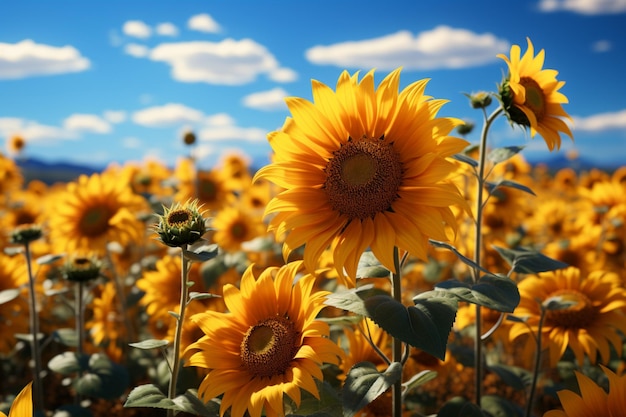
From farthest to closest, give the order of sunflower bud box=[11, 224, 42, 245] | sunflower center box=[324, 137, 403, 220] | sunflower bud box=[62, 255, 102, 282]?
sunflower bud box=[11, 224, 42, 245] < sunflower bud box=[62, 255, 102, 282] < sunflower center box=[324, 137, 403, 220]

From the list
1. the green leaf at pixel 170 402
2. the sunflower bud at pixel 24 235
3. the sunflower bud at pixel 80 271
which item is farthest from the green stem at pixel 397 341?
the sunflower bud at pixel 24 235

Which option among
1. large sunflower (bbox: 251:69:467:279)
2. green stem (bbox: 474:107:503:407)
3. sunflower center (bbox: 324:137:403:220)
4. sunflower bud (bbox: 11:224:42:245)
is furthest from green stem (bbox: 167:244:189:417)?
sunflower bud (bbox: 11:224:42:245)

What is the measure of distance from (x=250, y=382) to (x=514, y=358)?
3.25 meters

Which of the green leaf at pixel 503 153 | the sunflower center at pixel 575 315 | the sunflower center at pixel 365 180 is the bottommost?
the sunflower center at pixel 575 315

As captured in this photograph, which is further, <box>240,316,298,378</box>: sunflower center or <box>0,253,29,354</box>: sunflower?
<box>0,253,29,354</box>: sunflower

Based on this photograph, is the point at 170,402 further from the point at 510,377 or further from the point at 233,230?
the point at 233,230

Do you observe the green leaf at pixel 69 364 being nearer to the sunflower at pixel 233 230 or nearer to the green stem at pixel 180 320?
the green stem at pixel 180 320

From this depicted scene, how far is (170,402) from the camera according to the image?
2006 mm

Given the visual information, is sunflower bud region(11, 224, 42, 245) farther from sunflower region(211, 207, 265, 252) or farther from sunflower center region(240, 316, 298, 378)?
sunflower region(211, 207, 265, 252)

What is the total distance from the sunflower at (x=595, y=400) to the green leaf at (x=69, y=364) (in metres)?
2.07

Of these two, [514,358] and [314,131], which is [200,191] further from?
[314,131]

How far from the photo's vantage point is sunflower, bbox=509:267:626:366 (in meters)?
2.65

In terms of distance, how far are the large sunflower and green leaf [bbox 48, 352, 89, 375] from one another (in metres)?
1.41

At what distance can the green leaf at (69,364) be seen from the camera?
276 cm
